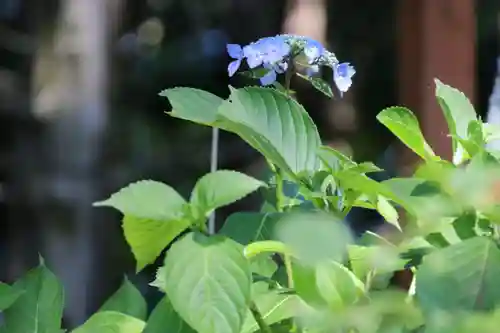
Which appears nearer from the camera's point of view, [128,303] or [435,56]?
[128,303]

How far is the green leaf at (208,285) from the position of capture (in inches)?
15.2

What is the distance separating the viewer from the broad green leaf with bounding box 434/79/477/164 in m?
0.50

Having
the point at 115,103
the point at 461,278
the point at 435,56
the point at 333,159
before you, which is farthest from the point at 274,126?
the point at 115,103

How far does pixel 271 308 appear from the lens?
434 mm

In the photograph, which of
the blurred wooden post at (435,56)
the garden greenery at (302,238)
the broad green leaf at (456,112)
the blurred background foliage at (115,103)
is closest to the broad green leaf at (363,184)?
the garden greenery at (302,238)

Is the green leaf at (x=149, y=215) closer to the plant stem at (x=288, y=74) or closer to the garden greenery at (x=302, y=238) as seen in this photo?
the garden greenery at (x=302, y=238)

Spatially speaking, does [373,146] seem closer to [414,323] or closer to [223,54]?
[223,54]

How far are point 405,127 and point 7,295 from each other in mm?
280

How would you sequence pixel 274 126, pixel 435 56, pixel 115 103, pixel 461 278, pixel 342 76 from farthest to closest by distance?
pixel 115 103, pixel 435 56, pixel 342 76, pixel 274 126, pixel 461 278

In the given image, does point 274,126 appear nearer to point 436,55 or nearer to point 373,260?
point 373,260

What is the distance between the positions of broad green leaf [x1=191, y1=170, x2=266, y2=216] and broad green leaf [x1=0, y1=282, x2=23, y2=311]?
15cm

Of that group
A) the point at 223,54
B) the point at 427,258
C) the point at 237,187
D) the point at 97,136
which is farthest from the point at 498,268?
the point at 223,54

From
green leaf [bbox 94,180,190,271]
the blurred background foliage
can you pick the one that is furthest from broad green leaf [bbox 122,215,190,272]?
the blurred background foliage

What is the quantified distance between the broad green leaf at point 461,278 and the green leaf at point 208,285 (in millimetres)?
94
